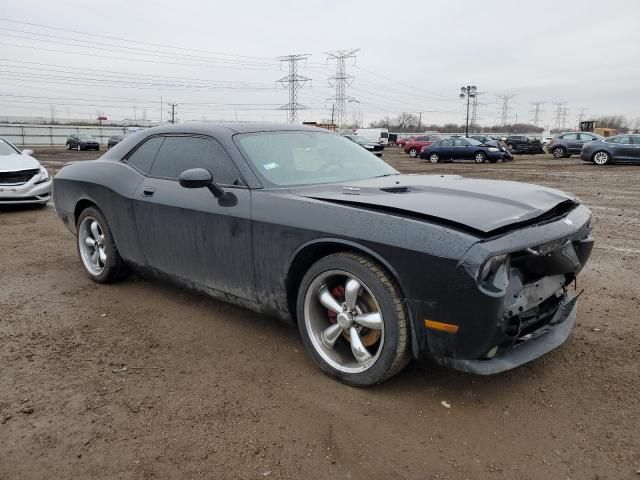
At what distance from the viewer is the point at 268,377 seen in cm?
296

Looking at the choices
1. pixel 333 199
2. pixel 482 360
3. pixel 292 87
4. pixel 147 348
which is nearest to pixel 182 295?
pixel 147 348

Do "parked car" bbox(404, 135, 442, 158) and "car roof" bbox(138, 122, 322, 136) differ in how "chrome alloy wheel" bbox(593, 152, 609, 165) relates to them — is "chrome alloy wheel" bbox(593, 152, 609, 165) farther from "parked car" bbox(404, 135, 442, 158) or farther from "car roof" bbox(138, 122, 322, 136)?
"car roof" bbox(138, 122, 322, 136)

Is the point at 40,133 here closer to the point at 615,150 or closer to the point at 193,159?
the point at 615,150

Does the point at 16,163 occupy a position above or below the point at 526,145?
below

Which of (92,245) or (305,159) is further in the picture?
(92,245)

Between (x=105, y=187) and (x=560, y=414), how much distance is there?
3.78 metres

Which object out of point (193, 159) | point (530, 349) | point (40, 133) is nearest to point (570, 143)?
point (193, 159)

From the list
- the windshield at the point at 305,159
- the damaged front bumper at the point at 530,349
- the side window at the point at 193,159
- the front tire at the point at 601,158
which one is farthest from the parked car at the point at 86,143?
the damaged front bumper at the point at 530,349

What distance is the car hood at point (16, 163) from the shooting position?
8.93 metres

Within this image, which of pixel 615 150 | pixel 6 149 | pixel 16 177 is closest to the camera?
pixel 16 177

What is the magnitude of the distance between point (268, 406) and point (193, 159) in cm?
193

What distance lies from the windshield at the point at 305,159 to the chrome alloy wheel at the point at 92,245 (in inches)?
75.6

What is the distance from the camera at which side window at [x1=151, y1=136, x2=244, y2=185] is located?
11.3 feet

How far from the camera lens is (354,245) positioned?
8.66 ft
